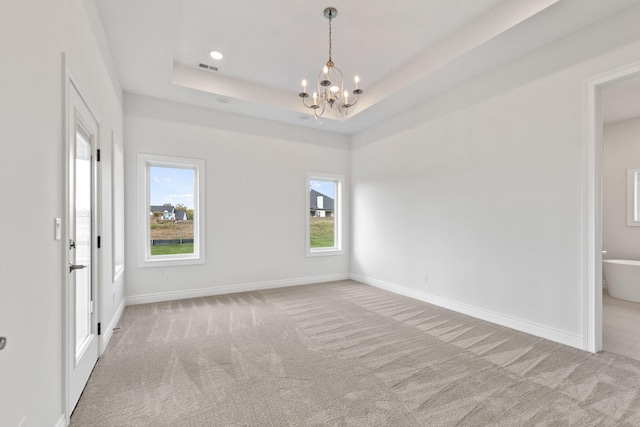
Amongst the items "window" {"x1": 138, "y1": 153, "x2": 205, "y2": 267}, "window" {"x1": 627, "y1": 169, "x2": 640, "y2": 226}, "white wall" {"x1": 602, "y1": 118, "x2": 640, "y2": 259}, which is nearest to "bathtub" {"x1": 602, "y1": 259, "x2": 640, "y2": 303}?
"white wall" {"x1": 602, "y1": 118, "x2": 640, "y2": 259}

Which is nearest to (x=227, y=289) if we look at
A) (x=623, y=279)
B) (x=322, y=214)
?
(x=322, y=214)

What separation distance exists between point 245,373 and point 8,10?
2.55 metres

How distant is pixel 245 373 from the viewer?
2490 mm

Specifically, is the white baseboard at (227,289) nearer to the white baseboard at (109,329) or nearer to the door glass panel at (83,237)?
the white baseboard at (109,329)

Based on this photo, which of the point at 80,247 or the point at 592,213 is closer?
the point at 80,247

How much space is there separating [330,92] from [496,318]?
3256mm

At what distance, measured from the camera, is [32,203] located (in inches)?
57.4

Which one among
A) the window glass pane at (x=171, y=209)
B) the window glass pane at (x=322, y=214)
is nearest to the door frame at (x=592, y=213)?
the window glass pane at (x=322, y=214)

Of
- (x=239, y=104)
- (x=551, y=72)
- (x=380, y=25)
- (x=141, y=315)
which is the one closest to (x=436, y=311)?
(x=551, y=72)

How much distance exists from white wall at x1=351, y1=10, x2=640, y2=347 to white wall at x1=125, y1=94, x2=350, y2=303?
5.29ft

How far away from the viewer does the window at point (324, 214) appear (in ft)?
19.6

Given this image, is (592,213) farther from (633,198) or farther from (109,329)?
(109,329)

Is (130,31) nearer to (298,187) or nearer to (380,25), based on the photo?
(380,25)

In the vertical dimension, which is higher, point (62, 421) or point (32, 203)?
point (32, 203)
